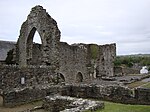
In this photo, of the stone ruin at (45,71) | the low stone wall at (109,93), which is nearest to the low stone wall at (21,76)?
the stone ruin at (45,71)

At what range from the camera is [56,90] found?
14250 mm

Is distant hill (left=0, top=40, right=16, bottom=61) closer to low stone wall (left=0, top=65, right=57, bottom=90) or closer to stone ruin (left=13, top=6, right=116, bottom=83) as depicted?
stone ruin (left=13, top=6, right=116, bottom=83)

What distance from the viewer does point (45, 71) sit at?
16.3 meters

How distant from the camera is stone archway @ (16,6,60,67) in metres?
18.7

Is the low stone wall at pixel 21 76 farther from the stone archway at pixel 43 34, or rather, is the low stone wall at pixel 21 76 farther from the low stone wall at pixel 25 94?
the stone archway at pixel 43 34

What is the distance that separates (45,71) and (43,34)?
3.89 m

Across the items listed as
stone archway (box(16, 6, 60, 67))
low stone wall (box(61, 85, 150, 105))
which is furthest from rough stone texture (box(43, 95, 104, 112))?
stone archway (box(16, 6, 60, 67))

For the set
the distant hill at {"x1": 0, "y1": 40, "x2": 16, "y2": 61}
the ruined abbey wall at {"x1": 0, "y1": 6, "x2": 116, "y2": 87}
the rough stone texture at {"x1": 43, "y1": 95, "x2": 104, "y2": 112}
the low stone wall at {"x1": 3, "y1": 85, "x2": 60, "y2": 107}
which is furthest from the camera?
the distant hill at {"x1": 0, "y1": 40, "x2": 16, "y2": 61}

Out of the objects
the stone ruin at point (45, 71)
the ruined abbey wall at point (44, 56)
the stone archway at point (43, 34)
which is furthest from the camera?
the stone archway at point (43, 34)

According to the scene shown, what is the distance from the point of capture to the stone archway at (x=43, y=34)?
18.7 metres

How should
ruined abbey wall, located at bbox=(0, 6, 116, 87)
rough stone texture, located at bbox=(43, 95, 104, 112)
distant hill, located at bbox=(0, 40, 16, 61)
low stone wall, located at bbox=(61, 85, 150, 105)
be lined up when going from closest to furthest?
1. rough stone texture, located at bbox=(43, 95, 104, 112)
2. low stone wall, located at bbox=(61, 85, 150, 105)
3. ruined abbey wall, located at bbox=(0, 6, 116, 87)
4. distant hill, located at bbox=(0, 40, 16, 61)

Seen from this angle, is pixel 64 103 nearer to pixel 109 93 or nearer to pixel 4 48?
pixel 109 93

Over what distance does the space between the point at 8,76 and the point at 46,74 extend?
2.67 meters

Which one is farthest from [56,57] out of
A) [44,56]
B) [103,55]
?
[103,55]
